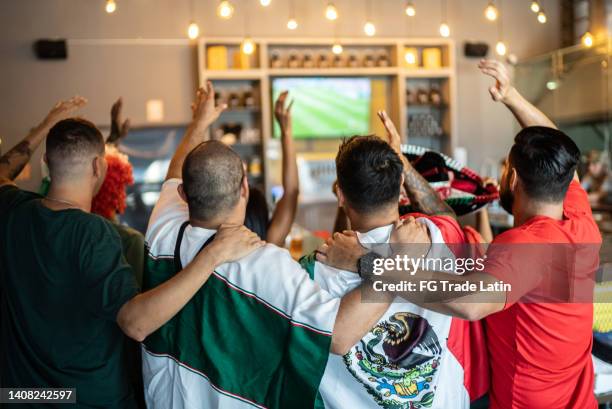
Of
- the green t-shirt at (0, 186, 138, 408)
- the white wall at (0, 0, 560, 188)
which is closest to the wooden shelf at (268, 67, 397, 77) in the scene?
the white wall at (0, 0, 560, 188)

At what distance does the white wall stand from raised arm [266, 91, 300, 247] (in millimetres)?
4610

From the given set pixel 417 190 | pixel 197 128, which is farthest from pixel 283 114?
pixel 417 190

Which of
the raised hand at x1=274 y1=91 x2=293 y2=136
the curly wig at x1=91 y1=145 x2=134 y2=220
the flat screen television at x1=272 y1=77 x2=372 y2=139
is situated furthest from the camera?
the flat screen television at x1=272 y1=77 x2=372 y2=139

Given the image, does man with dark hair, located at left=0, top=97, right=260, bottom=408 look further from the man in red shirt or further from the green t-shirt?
the man in red shirt

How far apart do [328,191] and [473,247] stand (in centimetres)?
539

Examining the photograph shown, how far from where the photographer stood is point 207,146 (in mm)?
1641

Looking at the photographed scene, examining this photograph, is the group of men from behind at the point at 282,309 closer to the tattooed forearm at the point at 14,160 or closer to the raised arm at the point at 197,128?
the raised arm at the point at 197,128

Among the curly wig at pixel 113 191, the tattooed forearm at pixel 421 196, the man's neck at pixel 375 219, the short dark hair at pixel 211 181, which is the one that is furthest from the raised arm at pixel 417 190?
the curly wig at pixel 113 191

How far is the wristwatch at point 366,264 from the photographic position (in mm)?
1499

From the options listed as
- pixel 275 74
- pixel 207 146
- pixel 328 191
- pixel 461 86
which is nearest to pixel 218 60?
pixel 275 74

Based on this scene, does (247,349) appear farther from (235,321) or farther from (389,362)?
(389,362)

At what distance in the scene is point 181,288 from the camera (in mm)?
1487

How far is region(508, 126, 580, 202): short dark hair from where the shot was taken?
160 centimetres

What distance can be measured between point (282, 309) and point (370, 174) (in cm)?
41
